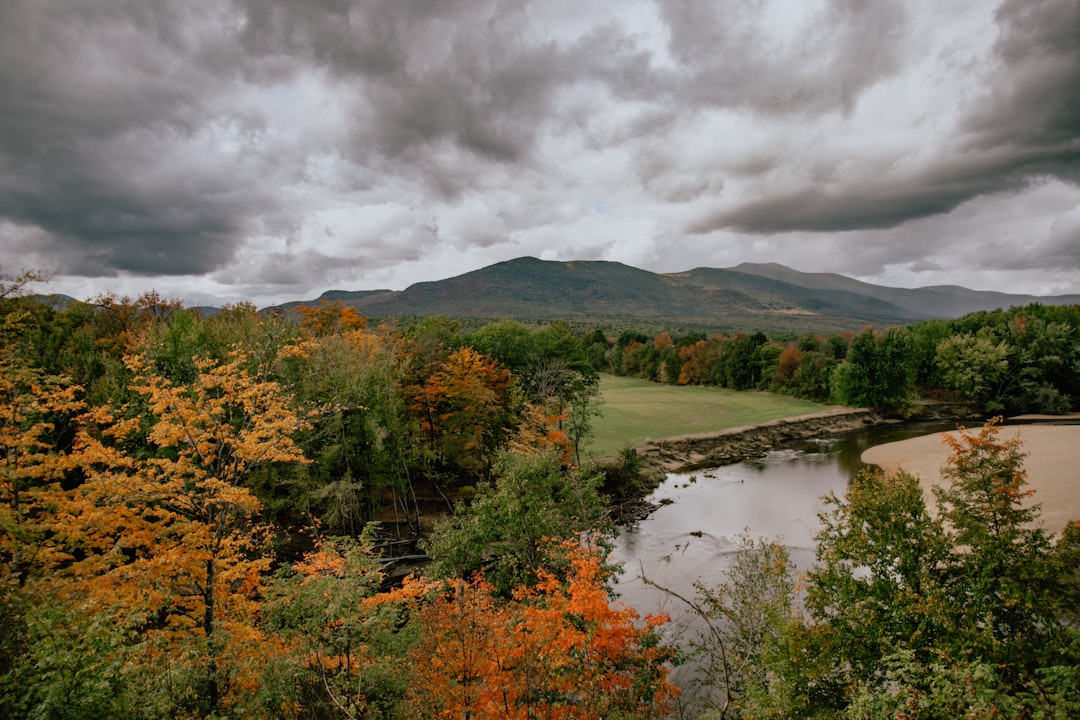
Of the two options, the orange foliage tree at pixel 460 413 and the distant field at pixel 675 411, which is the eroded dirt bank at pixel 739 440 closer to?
the distant field at pixel 675 411

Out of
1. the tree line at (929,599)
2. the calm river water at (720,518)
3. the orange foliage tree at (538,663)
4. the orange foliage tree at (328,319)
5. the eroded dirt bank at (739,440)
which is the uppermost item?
the orange foliage tree at (328,319)

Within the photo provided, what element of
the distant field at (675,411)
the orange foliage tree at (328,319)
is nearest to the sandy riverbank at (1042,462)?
the distant field at (675,411)

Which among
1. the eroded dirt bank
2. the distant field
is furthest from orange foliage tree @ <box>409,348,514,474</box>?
the eroded dirt bank

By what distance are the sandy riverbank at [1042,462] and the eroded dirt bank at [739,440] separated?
36.6 feet

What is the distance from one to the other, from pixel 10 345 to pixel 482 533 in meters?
16.7

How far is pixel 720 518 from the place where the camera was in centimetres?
3684

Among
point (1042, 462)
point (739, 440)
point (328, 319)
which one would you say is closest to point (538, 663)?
point (328, 319)

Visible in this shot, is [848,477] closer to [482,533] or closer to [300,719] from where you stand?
[482,533]

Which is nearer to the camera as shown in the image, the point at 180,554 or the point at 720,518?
the point at 180,554

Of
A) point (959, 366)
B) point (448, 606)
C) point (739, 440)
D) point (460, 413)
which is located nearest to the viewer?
point (448, 606)

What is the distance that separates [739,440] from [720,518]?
2642cm

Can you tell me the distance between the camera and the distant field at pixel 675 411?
5844 cm

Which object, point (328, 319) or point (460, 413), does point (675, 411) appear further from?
point (328, 319)

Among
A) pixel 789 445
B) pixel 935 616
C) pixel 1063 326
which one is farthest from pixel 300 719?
pixel 1063 326
